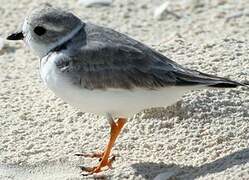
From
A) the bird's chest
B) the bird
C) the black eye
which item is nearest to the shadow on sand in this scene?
the bird

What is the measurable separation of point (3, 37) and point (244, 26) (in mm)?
2558

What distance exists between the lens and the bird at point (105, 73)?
17.9 ft

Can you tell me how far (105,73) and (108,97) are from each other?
18cm

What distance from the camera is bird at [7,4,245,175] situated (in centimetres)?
546

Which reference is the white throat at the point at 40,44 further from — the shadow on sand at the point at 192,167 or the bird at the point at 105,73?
the shadow on sand at the point at 192,167

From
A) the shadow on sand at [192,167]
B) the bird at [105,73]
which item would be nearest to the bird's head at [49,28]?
the bird at [105,73]

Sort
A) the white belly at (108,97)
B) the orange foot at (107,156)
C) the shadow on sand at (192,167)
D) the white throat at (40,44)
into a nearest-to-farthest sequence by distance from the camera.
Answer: the shadow on sand at (192,167)
the white belly at (108,97)
the orange foot at (107,156)
the white throat at (40,44)

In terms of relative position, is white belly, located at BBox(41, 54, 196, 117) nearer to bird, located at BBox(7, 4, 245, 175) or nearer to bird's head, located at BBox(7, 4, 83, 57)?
bird, located at BBox(7, 4, 245, 175)

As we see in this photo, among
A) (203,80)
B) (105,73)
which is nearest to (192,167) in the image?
(203,80)

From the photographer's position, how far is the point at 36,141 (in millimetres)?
6117

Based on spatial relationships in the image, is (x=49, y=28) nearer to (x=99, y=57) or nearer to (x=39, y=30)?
(x=39, y=30)

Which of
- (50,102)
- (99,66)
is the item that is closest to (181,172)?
(99,66)

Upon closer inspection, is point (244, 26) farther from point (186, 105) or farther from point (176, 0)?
point (186, 105)

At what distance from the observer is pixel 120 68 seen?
18.1 feet
